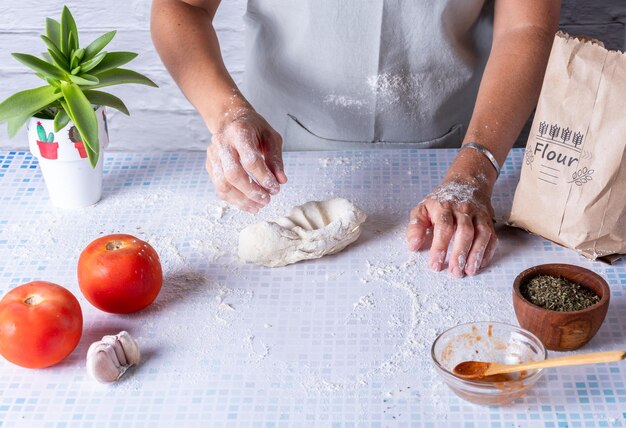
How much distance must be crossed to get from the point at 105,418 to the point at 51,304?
0.53ft

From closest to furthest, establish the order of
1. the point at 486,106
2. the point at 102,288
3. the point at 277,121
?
1. the point at 102,288
2. the point at 486,106
3. the point at 277,121

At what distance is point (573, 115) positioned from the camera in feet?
3.93

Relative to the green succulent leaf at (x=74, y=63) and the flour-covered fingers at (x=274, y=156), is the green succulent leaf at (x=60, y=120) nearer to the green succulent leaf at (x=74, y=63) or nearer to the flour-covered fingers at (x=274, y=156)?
the green succulent leaf at (x=74, y=63)

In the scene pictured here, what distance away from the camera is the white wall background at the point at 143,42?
2.07 meters

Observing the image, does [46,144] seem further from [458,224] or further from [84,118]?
[458,224]

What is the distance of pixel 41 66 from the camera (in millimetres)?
1326

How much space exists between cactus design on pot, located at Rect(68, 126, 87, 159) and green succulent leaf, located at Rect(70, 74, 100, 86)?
8 cm

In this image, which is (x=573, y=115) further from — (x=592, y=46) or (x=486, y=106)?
(x=486, y=106)

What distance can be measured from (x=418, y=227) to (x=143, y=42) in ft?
4.18

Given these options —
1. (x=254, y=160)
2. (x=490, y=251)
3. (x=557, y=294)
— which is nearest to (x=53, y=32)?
(x=254, y=160)

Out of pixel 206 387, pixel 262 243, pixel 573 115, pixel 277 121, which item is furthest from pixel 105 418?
pixel 277 121

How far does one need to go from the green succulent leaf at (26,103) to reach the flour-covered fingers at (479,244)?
26.7 inches

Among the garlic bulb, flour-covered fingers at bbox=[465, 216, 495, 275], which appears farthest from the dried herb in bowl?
the garlic bulb

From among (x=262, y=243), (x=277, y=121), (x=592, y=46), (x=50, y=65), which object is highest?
(x=592, y=46)
